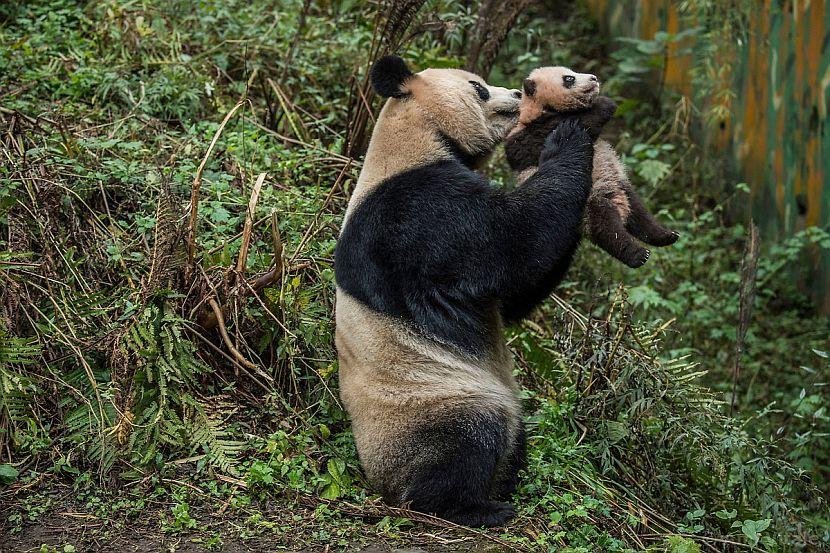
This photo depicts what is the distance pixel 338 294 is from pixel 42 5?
473 cm

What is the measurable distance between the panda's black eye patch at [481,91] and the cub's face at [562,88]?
0.96 ft

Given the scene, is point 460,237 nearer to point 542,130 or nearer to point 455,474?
point 542,130

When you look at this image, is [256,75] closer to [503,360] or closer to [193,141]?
[193,141]

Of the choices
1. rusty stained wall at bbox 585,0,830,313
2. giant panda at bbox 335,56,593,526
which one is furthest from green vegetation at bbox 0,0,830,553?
rusty stained wall at bbox 585,0,830,313

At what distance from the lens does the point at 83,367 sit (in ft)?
16.3

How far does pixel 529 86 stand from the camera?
465 cm

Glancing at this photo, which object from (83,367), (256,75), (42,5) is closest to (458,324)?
(83,367)

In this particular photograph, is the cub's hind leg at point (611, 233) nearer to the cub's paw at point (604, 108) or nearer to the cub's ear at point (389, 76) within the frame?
the cub's paw at point (604, 108)

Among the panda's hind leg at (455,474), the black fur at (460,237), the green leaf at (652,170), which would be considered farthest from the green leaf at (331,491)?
the green leaf at (652,170)

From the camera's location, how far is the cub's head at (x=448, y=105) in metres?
4.76

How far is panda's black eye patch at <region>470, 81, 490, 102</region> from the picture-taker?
16.1 ft

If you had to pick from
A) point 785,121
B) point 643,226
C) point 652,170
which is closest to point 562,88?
point 643,226

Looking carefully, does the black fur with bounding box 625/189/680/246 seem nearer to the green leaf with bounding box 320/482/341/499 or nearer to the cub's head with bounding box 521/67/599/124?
the cub's head with bounding box 521/67/599/124

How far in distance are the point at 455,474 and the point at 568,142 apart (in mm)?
1683
